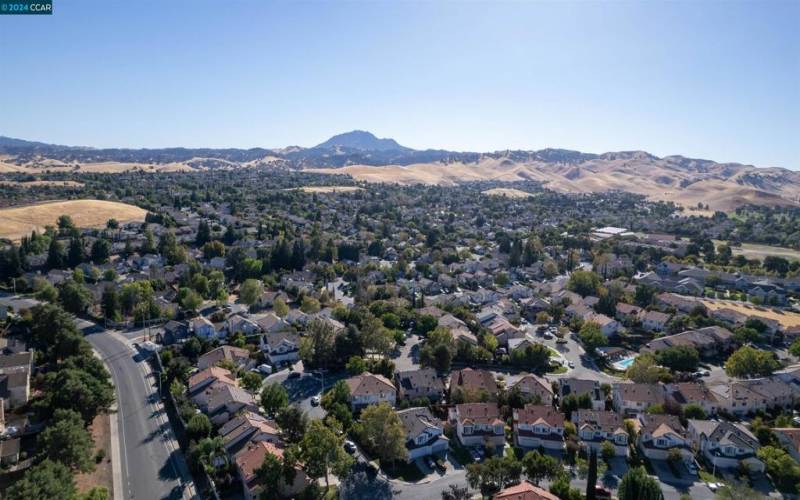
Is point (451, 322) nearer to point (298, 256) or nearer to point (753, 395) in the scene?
point (753, 395)

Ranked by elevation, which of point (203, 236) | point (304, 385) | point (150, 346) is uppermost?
point (203, 236)

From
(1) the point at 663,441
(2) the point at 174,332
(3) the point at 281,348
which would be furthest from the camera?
(2) the point at 174,332

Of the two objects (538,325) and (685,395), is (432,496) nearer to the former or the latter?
(685,395)

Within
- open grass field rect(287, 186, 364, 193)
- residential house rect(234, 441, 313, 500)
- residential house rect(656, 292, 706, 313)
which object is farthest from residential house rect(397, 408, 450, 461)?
open grass field rect(287, 186, 364, 193)

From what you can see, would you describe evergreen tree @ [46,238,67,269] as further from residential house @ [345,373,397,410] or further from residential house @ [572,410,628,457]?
residential house @ [572,410,628,457]

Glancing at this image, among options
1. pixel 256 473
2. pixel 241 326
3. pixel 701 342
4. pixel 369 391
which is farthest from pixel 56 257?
pixel 701 342
